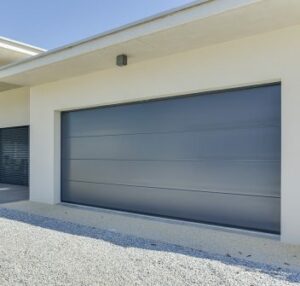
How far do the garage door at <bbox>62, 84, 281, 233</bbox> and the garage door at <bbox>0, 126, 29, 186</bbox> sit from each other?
3.86 metres

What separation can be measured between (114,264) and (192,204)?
2573mm

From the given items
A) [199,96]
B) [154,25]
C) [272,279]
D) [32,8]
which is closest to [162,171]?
[199,96]

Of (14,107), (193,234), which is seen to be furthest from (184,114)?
(14,107)

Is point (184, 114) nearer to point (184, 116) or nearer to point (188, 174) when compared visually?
point (184, 116)

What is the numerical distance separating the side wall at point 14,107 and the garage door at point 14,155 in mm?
311

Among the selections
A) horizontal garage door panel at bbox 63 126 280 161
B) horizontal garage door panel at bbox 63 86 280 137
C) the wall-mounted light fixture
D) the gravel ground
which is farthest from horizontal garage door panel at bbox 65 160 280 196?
the wall-mounted light fixture

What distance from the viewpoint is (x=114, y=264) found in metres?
3.87

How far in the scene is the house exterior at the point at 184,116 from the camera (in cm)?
487

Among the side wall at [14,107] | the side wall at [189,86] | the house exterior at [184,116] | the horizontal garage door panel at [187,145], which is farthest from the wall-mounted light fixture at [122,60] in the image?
the side wall at [14,107]

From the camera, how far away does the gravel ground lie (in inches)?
135

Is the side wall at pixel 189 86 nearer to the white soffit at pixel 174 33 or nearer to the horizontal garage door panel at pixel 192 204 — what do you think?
the white soffit at pixel 174 33

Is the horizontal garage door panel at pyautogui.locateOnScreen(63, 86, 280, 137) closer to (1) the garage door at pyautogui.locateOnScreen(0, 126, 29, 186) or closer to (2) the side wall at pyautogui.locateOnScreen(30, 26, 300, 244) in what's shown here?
(2) the side wall at pyautogui.locateOnScreen(30, 26, 300, 244)

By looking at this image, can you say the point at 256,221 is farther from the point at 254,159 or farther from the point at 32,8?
the point at 32,8

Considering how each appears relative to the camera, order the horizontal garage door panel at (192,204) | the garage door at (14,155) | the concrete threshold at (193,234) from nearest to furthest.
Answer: the concrete threshold at (193,234), the horizontal garage door panel at (192,204), the garage door at (14,155)
